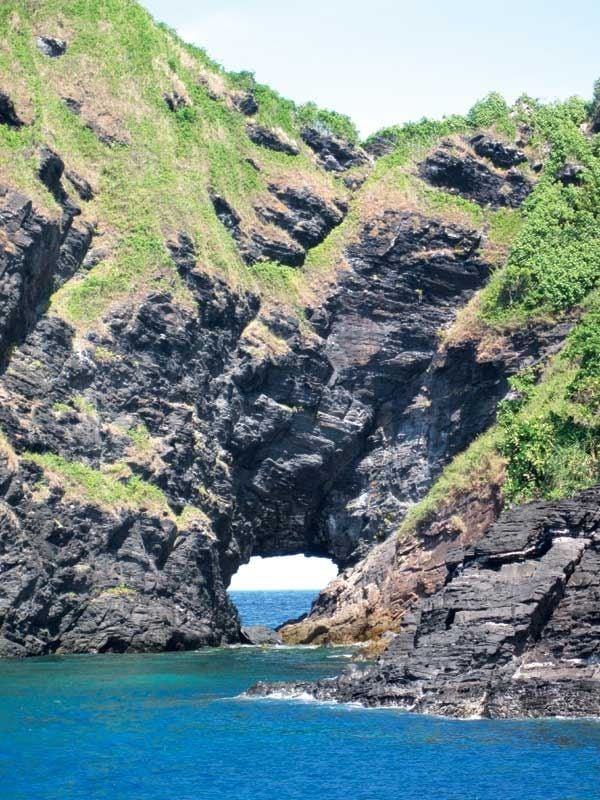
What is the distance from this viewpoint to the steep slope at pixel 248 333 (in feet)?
197

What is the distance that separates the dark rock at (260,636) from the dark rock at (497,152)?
34802mm

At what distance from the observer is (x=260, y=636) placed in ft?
233

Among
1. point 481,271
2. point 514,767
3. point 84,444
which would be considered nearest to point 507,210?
point 481,271

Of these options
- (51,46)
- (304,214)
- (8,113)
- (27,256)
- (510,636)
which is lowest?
(510,636)

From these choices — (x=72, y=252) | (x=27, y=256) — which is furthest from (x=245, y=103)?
(x=27, y=256)

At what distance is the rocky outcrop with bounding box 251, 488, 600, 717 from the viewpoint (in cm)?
3841

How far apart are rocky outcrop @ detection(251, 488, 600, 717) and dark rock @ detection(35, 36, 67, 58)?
46710 mm

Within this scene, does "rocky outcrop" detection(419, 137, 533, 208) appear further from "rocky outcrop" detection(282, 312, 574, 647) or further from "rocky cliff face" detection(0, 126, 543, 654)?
"rocky outcrop" detection(282, 312, 574, 647)

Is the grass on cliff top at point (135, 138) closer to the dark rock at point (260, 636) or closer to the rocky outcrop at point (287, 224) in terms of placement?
the rocky outcrop at point (287, 224)

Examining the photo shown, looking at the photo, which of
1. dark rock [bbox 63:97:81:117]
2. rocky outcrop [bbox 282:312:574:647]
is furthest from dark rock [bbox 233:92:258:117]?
rocky outcrop [bbox 282:312:574:647]

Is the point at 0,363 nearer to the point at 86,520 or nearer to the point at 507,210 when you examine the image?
the point at 86,520

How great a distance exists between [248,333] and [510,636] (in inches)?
1407

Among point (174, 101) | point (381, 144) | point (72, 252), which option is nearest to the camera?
point (72, 252)

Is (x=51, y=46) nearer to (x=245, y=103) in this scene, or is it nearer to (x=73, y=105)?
(x=73, y=105)
